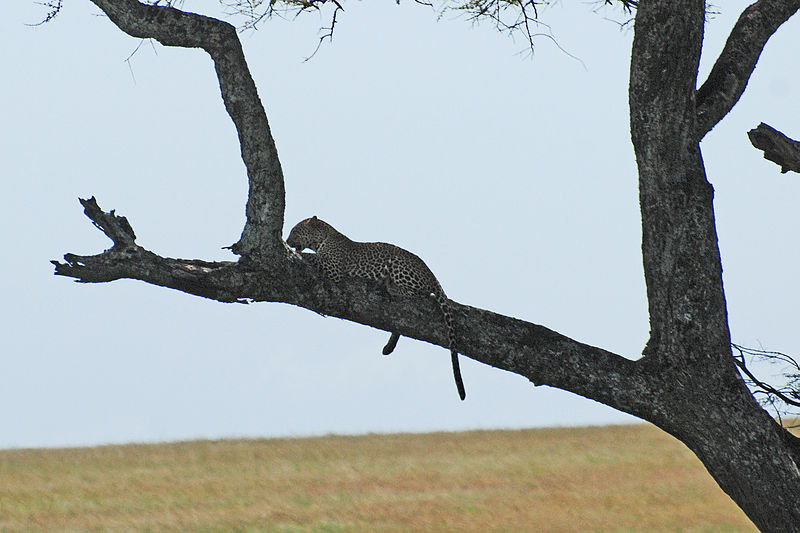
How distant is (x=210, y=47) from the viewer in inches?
313

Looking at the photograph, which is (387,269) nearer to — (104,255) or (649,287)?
(649,287)

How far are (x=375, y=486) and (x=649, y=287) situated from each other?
399 inches

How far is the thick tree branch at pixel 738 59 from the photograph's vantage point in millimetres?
8539

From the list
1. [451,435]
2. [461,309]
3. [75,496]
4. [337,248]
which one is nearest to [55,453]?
[75,496]

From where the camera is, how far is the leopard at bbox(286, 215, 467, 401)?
8.08 m

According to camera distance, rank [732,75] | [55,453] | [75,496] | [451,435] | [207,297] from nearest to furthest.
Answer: [207,297]
[732,75]
[75,496]
[55,453]
[451,435]

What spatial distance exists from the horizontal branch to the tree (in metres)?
0.01

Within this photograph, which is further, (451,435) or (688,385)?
(451,435)

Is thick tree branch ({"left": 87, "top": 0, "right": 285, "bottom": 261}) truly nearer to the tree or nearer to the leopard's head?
the tree

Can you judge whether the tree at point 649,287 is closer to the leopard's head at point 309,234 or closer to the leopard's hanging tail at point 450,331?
the leopard's hanging tail at point 450,331

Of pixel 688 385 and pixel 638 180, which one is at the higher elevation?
pixel 638 180

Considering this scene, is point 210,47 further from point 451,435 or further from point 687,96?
point 451,435

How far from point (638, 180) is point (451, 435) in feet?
49.4

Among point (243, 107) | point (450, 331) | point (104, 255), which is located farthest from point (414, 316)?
point (104, 255)
